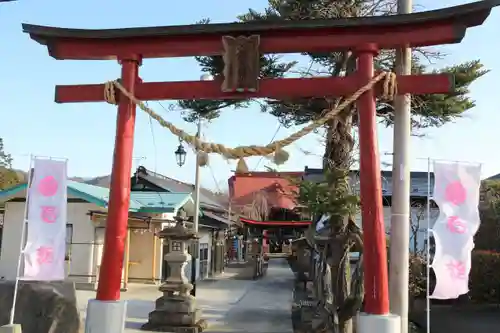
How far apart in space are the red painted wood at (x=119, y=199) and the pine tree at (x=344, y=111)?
145 inches

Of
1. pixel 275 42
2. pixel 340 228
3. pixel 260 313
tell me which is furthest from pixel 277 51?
pixel 260 313

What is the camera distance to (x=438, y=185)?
21.6 feet

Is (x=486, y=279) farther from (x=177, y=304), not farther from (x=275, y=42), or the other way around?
(x=275, y=42)

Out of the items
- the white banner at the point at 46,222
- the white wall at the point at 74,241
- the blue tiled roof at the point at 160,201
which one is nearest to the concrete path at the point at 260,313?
the blue tiled roof at the point at 160,201

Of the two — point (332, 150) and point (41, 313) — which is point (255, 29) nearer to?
point (332, 150)

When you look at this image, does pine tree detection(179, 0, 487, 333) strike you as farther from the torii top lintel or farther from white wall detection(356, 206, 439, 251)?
white wall detection(356, 206, 439, 251)

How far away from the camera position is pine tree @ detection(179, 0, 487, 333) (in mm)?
9297

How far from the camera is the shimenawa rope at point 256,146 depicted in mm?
6402

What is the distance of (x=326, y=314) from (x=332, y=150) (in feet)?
10.8

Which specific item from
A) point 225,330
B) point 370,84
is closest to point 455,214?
point 370,84

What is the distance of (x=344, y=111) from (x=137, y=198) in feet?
43.9

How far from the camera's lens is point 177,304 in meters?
12.2

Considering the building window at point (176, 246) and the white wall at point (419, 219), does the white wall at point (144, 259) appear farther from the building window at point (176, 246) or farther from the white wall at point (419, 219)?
the white wall at point (419, 219)

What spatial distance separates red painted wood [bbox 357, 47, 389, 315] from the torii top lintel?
0.53 m
